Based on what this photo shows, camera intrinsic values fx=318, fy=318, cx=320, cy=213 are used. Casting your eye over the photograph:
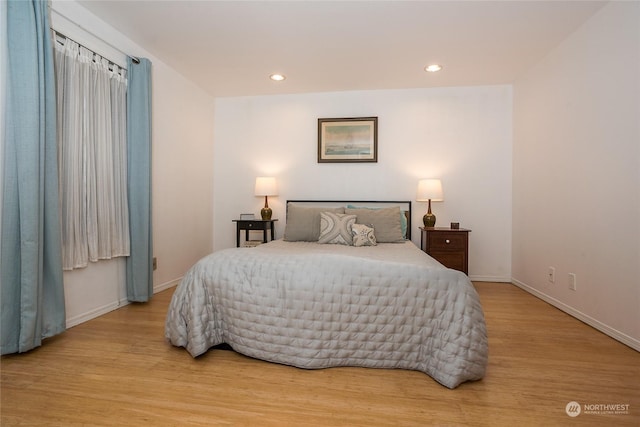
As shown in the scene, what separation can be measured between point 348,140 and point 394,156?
63 centimetres

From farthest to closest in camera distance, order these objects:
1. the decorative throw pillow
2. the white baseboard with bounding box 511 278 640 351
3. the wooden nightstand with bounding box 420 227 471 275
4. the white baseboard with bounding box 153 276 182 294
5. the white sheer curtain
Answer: the wooden nightstand with bounding box 420 227 471 275
the white baseboard with bounding box 153 276 182 294
the decorative throw pillow
the white sheer curtain
the white baseboard with bounding box 511 278 640 351

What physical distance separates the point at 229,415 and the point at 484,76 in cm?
401

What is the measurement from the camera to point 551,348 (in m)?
2.07

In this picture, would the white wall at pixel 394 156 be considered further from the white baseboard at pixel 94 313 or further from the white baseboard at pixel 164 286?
the white baseboard at pixel 94 313

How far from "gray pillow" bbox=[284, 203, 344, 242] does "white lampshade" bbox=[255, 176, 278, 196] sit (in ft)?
1.98

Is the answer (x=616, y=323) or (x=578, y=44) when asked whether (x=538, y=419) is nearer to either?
(x=616, y=323)

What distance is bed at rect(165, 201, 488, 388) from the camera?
1.65 m

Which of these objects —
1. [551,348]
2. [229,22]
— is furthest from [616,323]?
[229,22]

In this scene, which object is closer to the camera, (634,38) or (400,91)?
(634,38)

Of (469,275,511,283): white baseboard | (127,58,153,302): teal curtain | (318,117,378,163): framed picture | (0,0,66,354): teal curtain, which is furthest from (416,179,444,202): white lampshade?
(0,0,66,354): teal curtain

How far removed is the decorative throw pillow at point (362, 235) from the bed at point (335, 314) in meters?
1.23

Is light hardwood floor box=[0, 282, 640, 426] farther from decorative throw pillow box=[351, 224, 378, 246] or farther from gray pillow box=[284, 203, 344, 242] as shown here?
gray pillow box=[284, 203, 344, 242]

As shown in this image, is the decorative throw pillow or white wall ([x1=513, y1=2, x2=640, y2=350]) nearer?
white wall ([x1=513, y1=2, x2=640, y2=350])

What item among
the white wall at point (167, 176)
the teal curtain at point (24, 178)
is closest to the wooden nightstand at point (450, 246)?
the white wall at point (167, 176)
